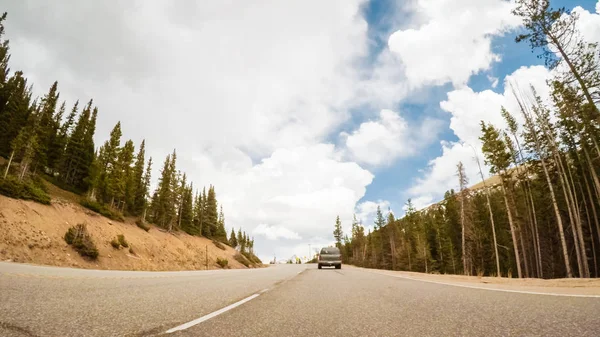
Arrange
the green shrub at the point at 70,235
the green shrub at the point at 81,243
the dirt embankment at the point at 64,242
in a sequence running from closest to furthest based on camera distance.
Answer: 1. the dirt embankment at the point at 64,242
2. the green shrub at the point at 81,243
3. the green shrub at the point at 70,235

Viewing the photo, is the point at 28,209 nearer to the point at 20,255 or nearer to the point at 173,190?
the point at 20,255

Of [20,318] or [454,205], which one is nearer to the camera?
[20,318]

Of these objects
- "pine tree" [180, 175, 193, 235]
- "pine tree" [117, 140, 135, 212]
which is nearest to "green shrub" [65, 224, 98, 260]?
"pine tree" [117, 140, 135, 212]

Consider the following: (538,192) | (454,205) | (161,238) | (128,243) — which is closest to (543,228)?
(538,192)

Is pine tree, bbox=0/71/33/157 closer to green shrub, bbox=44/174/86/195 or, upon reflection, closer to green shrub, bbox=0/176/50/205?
green shrub, bbox=44/174/86/195

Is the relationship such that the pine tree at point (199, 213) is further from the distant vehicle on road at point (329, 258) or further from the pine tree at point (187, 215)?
the distant vehicle on road at point (329, 258)

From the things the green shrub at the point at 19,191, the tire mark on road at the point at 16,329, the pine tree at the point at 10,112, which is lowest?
the tire mark on road at the point at 16,329

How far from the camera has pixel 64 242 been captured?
24875mm

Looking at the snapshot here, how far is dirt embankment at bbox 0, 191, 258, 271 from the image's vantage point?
71.0ft

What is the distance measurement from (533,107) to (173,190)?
60024 millimetres

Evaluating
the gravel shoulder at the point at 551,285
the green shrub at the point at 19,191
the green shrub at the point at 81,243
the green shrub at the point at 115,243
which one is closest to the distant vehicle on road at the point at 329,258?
the gravel shoulder at the point at 551,285

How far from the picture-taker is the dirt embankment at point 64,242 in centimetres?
2164

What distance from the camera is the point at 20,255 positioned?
20.6 m

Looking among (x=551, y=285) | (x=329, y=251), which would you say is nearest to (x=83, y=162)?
(x=329, y=251)
